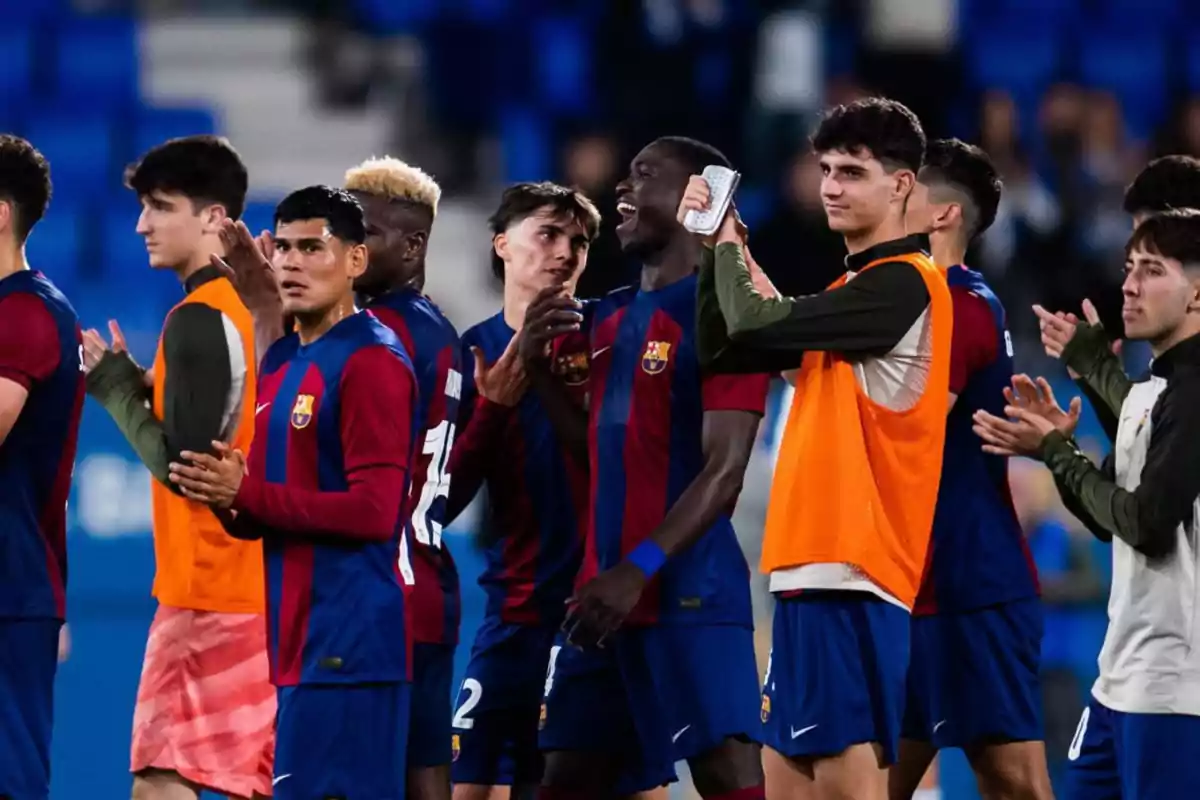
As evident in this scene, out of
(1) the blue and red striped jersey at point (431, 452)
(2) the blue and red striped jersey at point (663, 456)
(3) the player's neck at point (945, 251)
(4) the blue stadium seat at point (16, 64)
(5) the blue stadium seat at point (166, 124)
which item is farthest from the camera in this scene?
(4) the blue stadium seat at point (16, 64)

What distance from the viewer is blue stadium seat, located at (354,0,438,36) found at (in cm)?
1425

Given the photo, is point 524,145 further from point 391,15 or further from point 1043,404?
point 1043,404

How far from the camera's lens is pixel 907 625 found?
5.03m

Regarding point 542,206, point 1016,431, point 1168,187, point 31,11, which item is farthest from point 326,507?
point 31,11

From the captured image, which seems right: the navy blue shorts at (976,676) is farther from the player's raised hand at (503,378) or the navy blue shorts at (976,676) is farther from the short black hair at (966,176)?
the player's raised hand at (503,378)

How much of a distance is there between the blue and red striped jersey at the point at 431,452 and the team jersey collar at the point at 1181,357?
6.44ft

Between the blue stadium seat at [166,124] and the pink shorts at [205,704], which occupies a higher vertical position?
the blue stadium seat at [166,124]

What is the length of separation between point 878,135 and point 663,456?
1.05m

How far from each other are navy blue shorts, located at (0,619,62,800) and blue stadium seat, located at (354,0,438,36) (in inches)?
368

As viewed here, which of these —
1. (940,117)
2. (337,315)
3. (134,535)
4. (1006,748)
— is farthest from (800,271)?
(337,315)

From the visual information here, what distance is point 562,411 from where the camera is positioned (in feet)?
19.3

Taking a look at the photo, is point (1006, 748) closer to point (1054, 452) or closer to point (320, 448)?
point (1054, 452)

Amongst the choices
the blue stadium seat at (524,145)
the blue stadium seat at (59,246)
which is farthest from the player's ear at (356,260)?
the blue stadium seat at (524,145)

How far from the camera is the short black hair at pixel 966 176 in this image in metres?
6.12
